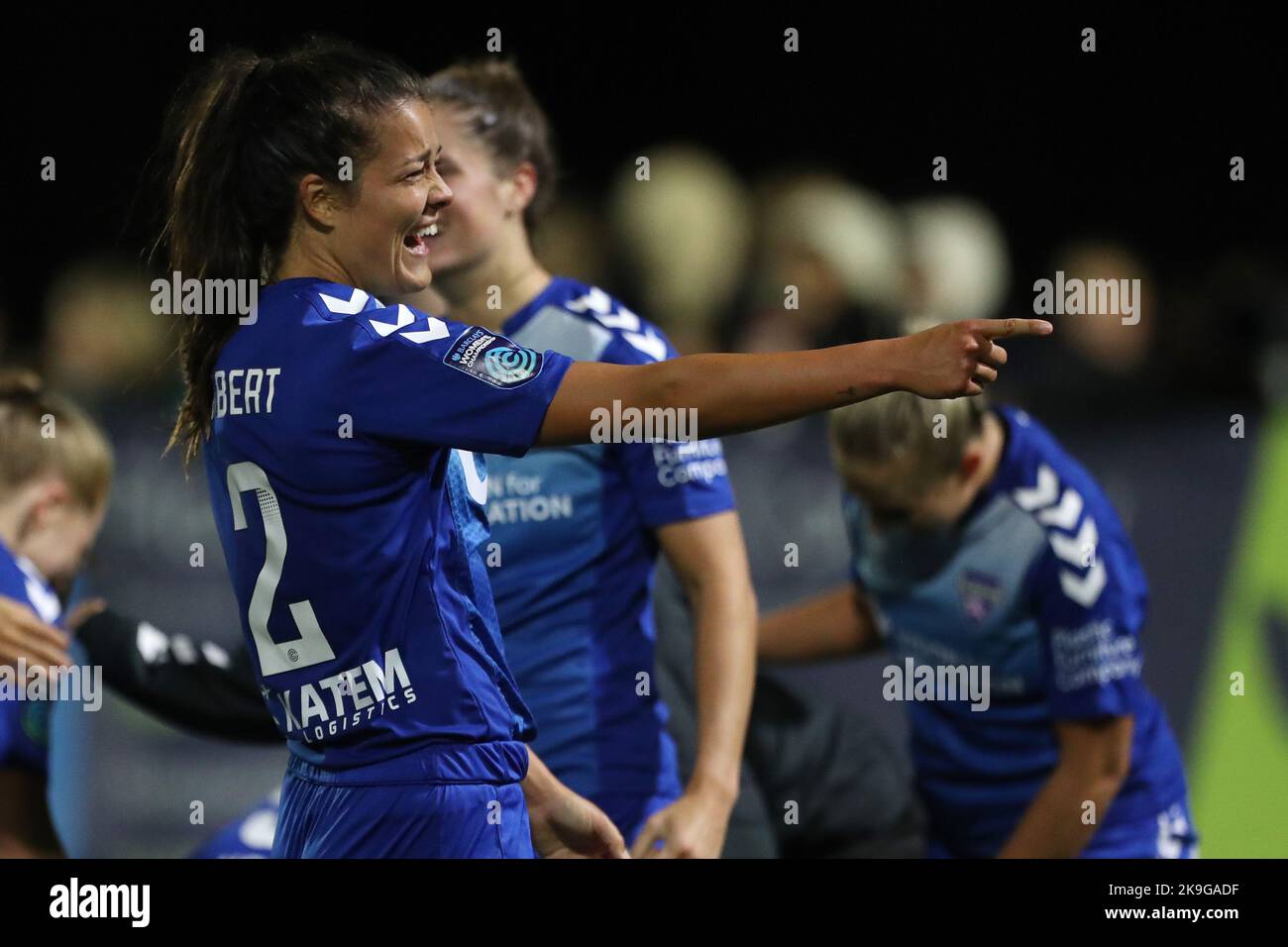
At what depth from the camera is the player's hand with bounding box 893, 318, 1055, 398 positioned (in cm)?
194

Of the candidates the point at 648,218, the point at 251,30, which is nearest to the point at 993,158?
the point at 648,218

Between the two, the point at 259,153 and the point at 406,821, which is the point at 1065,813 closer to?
the point at 406,821

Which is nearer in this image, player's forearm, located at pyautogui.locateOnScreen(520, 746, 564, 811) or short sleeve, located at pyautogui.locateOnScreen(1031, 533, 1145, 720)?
player's forearm, located at pyautogui.locateOnScreen(520, 746, 564, 811)

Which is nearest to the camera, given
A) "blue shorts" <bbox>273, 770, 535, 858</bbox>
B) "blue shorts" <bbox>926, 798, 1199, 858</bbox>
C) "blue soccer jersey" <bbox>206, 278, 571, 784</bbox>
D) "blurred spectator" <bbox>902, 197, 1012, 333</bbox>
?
"blue soccer jersey" <bbox>206, 278, 571, 784</bbox>

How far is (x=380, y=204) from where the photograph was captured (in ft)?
7.28

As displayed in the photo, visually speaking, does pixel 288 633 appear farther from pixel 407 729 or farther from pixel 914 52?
pixel 914 52

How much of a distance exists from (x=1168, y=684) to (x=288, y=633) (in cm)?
345

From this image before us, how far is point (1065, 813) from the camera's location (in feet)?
11.3

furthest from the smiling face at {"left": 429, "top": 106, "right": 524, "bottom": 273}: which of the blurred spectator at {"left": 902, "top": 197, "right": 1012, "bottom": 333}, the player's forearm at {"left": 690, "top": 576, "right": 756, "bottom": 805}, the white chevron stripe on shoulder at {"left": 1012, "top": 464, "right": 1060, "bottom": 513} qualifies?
the blurred spectator at {"left": 902, "top": 197, "right": 1012, "bottom": 333}

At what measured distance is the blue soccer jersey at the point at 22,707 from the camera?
3.52 m

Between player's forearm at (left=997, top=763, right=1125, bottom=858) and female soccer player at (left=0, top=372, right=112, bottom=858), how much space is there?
213 cm

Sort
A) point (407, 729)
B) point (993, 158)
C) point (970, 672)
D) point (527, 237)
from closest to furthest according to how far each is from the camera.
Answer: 1. point (407, 729)
2. point (527, 237)
3. point (970, 672)
4. point (993, 158)

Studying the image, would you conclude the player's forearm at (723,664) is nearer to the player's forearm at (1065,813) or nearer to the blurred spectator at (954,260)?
the player's forearm at (1065,813)

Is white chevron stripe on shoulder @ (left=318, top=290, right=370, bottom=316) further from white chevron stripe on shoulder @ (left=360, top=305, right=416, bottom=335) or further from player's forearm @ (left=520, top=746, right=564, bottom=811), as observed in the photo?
player's forearm @ (left=520, top=746, right=564, bottom=811)
